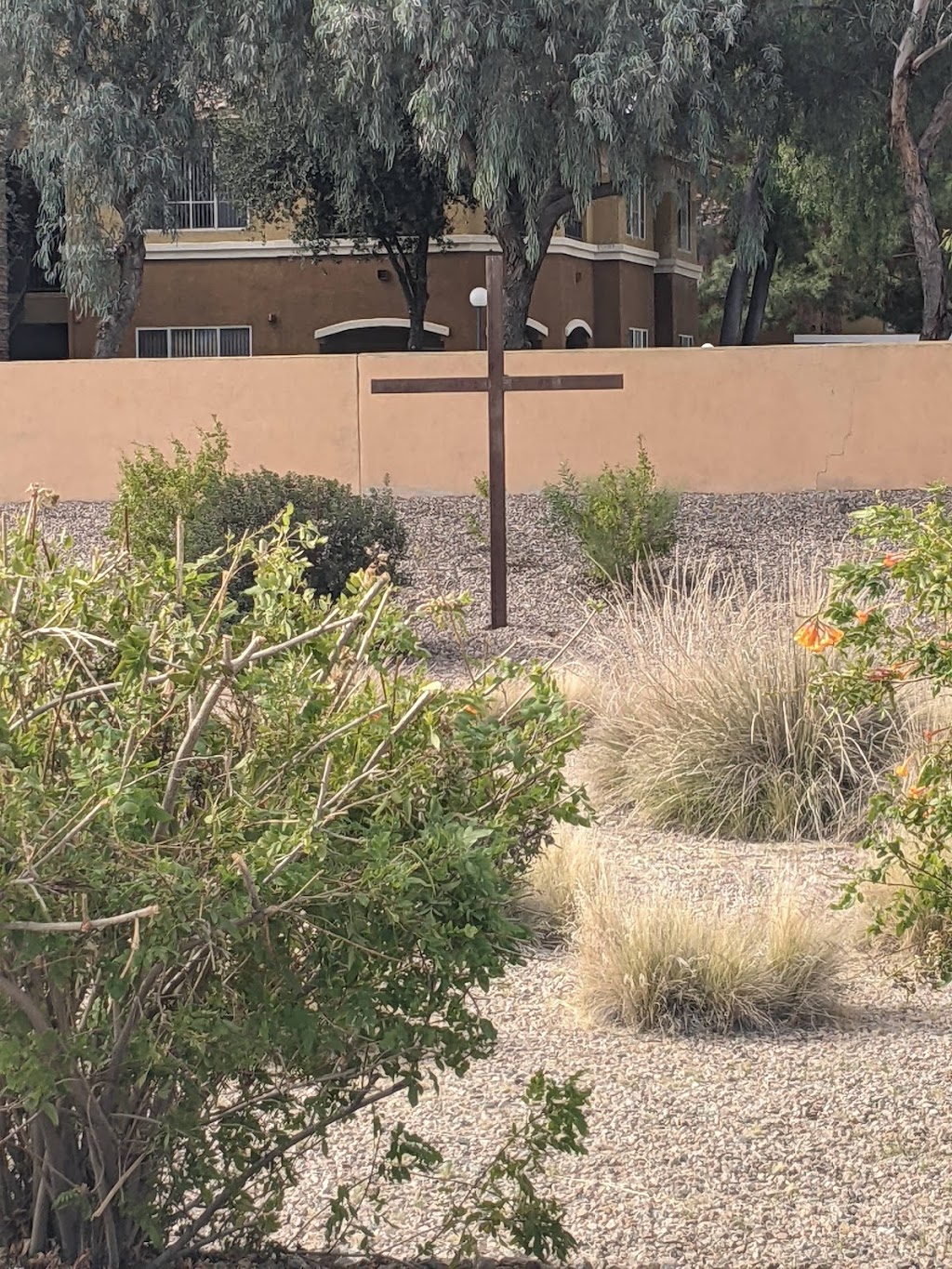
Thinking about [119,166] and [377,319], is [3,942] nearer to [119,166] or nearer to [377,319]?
[119,166]

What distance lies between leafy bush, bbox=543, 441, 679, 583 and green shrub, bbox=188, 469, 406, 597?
6.39ft

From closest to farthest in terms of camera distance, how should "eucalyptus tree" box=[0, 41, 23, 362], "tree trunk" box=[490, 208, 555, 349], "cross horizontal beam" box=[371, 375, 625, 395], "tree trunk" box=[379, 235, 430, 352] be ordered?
1. "cross horizontal beam" box=[371, 375, 625, 395]
2. "eucalyptus tree" box=[0, 41, 23, 362]
3. "tree trunk" box=[490, 208, 555, 349]
4. "tree trunk" box=[379, 235, 430, 352]

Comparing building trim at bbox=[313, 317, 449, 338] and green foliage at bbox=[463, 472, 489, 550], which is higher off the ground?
building trim at bbox=[313, 317, 449, 338]

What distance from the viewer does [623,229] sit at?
32.7 m

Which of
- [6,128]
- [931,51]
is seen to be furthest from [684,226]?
[6,128]

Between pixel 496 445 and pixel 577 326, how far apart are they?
19.0 m

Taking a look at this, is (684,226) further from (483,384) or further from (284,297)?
(483,384)

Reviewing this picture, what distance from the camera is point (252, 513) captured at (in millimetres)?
12367

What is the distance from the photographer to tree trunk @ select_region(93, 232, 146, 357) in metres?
23.9

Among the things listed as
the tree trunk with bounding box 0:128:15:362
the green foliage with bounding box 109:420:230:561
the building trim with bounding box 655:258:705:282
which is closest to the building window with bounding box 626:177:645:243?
the building trim with bounding box 655:258:705:282

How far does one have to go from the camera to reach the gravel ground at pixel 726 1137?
358 cm

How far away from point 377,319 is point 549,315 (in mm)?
2932

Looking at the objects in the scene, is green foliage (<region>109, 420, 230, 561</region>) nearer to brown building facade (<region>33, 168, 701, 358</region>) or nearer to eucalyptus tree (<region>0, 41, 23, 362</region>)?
eucalyptus tree (<region>0, 41, 23, 362</region>)

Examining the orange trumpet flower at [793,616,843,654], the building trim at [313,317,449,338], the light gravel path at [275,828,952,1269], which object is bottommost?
the light gravel path at [275,828,952,1269]
